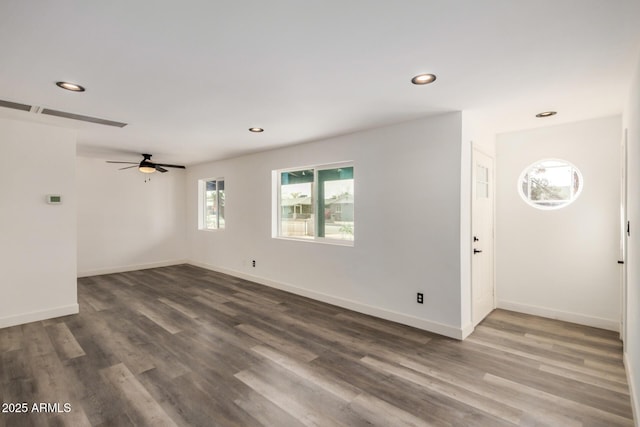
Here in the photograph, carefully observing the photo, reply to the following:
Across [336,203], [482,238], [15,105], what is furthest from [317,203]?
[15,105]

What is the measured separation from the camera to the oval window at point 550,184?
383cm

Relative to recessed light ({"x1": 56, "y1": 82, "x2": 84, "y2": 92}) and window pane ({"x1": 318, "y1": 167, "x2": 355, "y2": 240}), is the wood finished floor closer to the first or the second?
window pane ({"x1": 318, "y1": 167, "x2": 355, "y2": 240})

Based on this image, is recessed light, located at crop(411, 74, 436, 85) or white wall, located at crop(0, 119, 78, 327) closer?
recessed light, located at crop(411, 74, 436, 85)

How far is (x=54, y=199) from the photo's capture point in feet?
13.1

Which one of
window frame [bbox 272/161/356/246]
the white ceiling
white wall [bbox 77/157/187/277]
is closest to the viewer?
the white ceiling

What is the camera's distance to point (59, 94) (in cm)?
280

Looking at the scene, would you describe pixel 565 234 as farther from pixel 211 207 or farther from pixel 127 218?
pixel 127 218

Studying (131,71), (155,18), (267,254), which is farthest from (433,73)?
(267,254)

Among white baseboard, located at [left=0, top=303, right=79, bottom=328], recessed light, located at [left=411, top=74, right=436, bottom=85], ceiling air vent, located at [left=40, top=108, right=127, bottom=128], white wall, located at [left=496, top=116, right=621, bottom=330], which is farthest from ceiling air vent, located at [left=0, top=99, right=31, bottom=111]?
white wall, located at [left=496, top=116, right=621, bottom=330]

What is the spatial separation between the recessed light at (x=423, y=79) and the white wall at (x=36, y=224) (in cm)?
443

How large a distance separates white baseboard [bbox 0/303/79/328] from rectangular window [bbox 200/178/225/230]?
326 centimetres

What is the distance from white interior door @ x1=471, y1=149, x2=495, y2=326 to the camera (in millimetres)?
3637

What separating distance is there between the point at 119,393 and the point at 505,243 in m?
4.69

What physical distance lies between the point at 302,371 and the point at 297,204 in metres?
3.07
